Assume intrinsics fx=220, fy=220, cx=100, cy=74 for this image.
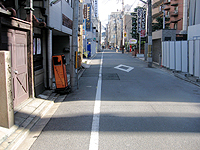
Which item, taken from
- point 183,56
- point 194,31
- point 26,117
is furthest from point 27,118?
point 194,31

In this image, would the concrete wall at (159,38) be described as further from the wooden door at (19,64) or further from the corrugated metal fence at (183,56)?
the wooden door at (19,64)

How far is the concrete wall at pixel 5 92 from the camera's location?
4.95 m

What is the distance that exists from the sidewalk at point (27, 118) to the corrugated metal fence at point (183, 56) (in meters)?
7.99

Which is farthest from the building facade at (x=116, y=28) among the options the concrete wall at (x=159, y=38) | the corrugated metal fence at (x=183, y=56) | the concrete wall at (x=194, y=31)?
the corrugated metal fence at (x=183, y=56)

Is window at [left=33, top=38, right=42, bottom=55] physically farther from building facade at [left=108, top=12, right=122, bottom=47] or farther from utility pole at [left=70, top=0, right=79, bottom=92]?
building facade at [left=108, top=12, right=122, bottom=47]

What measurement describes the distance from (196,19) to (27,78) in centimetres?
1679

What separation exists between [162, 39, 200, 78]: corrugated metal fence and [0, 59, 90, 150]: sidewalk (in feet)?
26.2

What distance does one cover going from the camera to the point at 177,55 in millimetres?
15961

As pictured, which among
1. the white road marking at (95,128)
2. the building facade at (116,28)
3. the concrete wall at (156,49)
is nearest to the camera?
the white road marking at (95,128)

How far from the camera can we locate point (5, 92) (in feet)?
16.5

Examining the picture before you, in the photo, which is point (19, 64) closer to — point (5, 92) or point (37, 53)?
point (37, 53)

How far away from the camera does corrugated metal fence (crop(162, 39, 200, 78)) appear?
12.8 metres

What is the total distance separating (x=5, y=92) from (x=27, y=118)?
4.54 ft

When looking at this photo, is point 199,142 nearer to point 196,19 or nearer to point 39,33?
point 39,33
